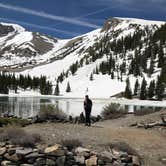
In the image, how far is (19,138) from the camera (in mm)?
19531

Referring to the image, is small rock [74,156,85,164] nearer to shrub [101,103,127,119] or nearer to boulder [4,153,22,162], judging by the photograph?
boulder [4,153,22,162]

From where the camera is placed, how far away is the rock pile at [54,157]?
18.4 metres

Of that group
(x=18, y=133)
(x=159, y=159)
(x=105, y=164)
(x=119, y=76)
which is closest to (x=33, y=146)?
(x=18, y=133)

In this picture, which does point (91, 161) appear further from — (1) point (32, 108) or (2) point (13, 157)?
(1) point (32, 108)

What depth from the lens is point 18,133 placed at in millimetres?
20156

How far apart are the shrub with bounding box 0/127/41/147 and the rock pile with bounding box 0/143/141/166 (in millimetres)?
366

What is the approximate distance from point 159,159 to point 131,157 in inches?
76.9

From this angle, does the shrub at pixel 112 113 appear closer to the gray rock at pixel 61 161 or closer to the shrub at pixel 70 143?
the shrub at pixel 70 143

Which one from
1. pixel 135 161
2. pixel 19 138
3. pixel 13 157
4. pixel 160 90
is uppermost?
pixel 160 90

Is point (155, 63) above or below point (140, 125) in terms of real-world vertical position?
above

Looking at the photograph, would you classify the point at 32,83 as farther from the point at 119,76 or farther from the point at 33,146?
the point at 33,146

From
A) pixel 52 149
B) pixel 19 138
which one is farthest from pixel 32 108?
pixel 52 149

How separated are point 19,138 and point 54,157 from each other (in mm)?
2017

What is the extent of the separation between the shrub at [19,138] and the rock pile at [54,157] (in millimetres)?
366
